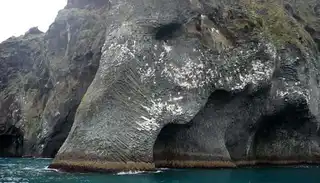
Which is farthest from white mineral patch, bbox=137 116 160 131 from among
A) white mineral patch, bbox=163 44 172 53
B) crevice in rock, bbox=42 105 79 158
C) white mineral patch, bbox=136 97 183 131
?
crevice in rock, bbox=42 105 79 158

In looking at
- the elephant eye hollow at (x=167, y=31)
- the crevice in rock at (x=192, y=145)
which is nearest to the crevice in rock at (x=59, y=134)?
the crevice in rock at (x=192, y=145)

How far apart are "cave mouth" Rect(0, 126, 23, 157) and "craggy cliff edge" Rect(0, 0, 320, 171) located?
12.2m

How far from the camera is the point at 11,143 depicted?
66062 millimetres

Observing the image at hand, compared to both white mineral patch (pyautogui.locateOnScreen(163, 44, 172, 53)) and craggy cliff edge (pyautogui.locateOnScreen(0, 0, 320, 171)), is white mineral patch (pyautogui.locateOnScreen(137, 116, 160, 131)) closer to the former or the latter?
craggy cliff edge (pyautogui.locateOnScreen(0, 0, 320, 171))

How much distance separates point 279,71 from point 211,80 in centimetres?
920

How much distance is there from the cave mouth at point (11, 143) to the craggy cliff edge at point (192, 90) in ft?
40.0

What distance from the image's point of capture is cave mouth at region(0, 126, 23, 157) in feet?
210

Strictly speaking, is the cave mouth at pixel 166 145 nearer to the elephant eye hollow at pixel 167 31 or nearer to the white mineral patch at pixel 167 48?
the white mineral patch at pixel 167 48

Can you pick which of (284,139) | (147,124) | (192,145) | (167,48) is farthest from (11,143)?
(284,139)

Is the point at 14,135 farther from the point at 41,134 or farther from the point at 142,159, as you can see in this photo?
the point at 142,159

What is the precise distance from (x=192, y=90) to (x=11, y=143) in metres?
38.9

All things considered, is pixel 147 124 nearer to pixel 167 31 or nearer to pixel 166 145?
pixel 166 145

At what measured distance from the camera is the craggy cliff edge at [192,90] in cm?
3438

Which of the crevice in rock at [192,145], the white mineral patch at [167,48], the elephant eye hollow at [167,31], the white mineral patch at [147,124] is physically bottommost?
the crevice in rock at [192,145]
